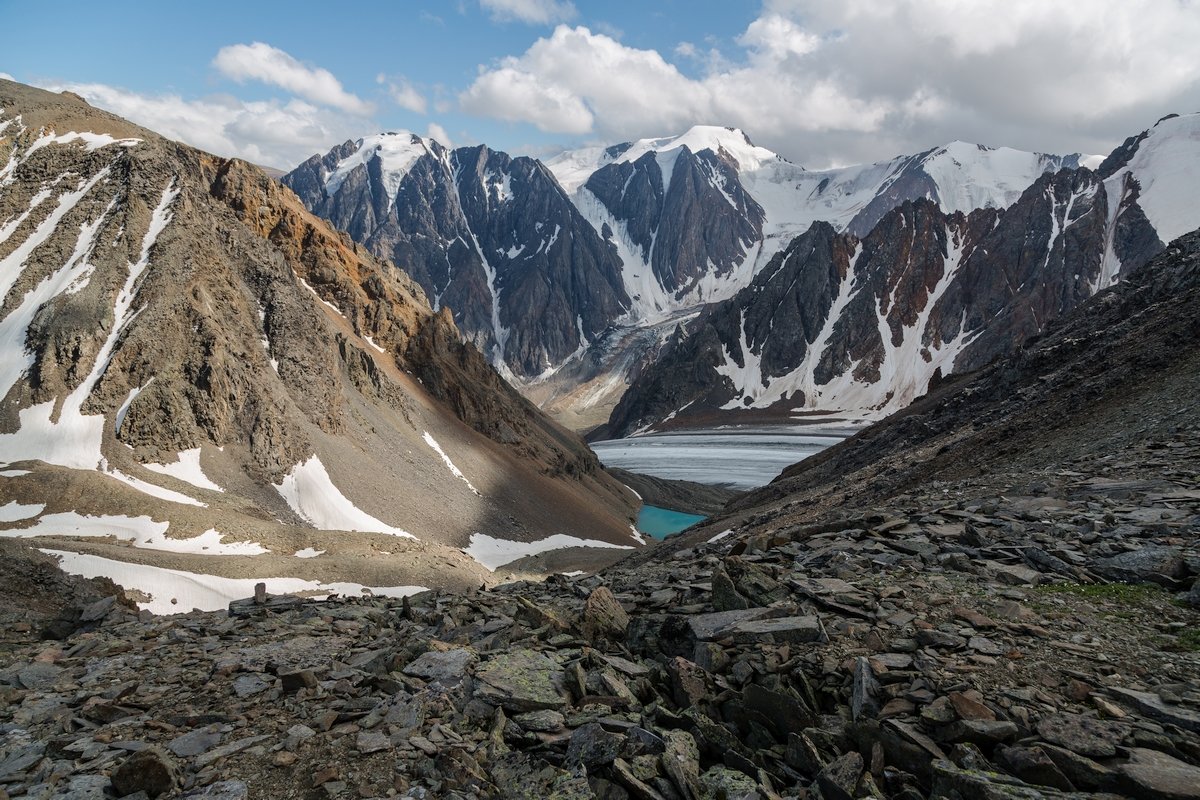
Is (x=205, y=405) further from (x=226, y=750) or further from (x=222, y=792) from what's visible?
(x=222, y=792)

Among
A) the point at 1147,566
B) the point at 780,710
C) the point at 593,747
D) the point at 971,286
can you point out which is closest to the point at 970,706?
the point at 780,710

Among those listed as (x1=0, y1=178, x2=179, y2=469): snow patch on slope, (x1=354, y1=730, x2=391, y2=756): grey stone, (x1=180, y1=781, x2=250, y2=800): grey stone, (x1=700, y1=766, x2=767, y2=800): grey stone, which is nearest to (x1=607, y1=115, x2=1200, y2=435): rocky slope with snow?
(x1=0, y1=178, x2=179, y2=469): snow patch on slope

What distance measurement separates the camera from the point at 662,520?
102m

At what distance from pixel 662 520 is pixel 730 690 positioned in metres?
96.3

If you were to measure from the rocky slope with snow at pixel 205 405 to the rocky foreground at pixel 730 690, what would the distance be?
74.7 feet

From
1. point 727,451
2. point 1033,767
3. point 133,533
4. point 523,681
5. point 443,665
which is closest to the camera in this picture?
point 1033,767

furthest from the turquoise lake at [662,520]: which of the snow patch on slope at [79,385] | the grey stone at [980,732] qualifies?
the grey stone at [980,732]

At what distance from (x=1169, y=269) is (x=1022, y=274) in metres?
165

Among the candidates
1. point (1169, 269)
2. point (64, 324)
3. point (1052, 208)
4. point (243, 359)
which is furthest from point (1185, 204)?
point (64, 324)

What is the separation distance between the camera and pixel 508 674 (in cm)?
838

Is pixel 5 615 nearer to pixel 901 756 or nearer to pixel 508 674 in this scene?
pixel 508 674

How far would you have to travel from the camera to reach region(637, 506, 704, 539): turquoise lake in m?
95.1

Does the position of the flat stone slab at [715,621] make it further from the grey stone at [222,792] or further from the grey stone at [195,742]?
the grey stone at [195,742]

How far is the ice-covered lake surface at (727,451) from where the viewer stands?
416 ft
